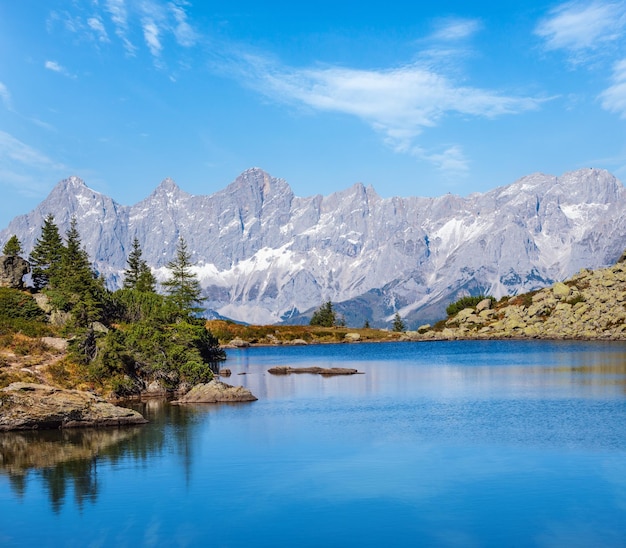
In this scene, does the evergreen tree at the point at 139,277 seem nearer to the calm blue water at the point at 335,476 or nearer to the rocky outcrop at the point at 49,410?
the calm blue water at the point at 335,476

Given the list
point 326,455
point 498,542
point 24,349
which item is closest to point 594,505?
point 498,542

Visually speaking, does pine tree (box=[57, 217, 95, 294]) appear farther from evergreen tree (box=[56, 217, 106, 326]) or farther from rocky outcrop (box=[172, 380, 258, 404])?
rocky outcrop (box=[172, 380, 258, 404])

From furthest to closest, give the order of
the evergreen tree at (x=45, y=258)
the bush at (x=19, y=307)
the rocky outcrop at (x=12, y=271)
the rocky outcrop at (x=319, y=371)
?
1. the evergreen tree at (x=45, y=258)
2. the rocky outcrop at (x=319, y=371)
3. the rocky outcrop at (x=12, y=271)
4. the bush at (x=19, y=307)

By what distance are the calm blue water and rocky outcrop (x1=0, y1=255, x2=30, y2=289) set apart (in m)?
44.3

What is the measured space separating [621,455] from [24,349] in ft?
193

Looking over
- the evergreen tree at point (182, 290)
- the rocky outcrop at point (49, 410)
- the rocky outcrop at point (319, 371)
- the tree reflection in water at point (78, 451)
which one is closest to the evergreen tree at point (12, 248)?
→ the evergreen tree at point (182, 290)

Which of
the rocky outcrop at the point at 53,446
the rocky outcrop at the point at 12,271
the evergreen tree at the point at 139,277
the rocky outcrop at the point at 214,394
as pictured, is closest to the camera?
the rocky outcrop at the point at 53,446

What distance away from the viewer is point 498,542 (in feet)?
96.4

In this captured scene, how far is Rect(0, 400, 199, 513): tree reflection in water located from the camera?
40.5 metres

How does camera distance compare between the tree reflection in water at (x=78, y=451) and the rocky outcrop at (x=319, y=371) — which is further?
the rocky outcrop at (x=319, y=371)

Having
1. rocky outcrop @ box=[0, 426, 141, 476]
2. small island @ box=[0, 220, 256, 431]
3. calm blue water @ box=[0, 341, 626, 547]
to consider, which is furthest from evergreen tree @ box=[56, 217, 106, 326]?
rocky outcrop @ box=[0, 426, 141, 476]

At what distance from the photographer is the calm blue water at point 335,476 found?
103 ft

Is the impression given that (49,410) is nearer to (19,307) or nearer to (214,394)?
(214,394)

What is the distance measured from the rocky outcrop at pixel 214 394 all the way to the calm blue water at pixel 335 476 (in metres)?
2.98
